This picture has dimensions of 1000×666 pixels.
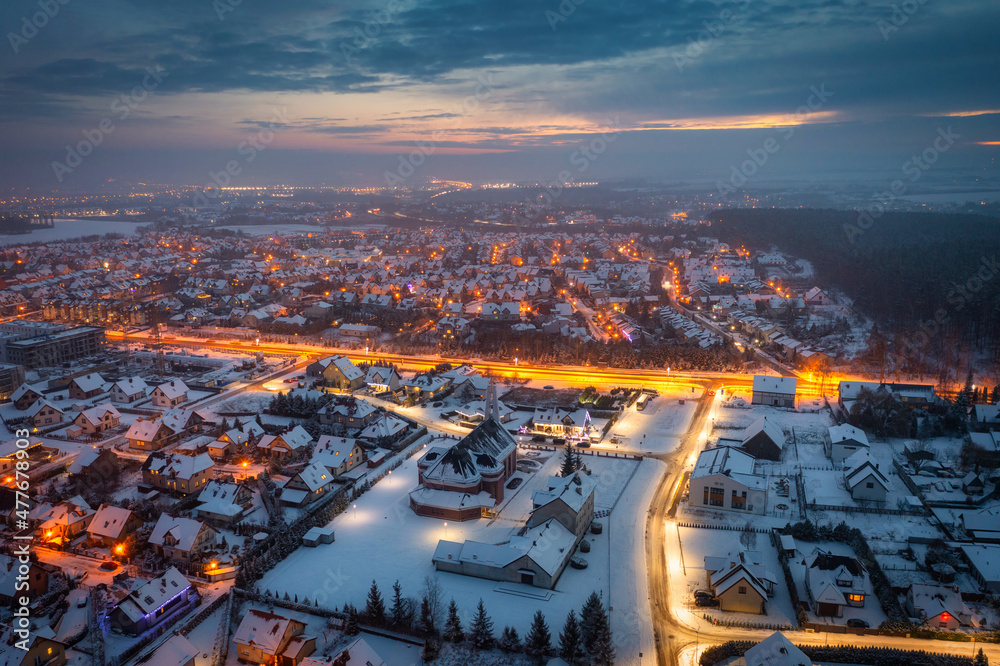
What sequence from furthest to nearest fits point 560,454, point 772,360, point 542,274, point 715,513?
point 542,274 < point 772,360 < point 560,454 < point 715,513

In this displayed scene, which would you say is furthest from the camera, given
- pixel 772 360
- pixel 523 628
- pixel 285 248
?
pixel 285 248

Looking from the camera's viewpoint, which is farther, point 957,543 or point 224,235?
point 224,235

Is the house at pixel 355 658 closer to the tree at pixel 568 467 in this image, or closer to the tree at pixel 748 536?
the tree at pixel 568 467

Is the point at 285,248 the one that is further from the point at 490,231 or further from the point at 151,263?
the point at 490,231

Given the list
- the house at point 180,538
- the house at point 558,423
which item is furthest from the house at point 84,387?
the house at point 558,423

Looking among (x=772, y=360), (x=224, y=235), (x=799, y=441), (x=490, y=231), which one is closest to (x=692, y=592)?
(x=799, y=441)

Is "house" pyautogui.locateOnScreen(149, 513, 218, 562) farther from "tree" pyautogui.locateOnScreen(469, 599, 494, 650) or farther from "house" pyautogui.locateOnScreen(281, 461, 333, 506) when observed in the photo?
"tree" pyautogui.locateOnScreen(469, 599, 494, 650)

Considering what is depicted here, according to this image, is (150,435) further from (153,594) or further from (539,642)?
(539,642)

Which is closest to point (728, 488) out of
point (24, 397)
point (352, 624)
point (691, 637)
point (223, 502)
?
point (691, 637)
